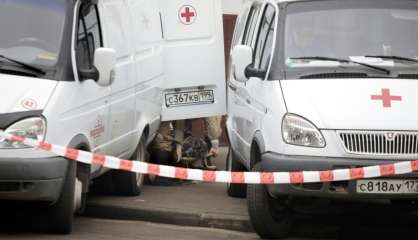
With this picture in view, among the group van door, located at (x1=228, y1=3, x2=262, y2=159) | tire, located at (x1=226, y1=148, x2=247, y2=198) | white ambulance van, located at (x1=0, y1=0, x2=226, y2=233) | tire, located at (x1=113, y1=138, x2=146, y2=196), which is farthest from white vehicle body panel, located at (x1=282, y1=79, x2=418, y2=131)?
tire, located at (x1=113, y1=138, x2=146, y2=196)

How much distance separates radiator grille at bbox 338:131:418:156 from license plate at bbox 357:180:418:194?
227 mm

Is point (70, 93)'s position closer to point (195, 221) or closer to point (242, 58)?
point (242, 58)

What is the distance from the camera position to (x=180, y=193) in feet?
34.1

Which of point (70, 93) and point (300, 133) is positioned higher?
point (70, 93)

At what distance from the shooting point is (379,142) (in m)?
7.10

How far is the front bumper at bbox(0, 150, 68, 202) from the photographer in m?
7.11

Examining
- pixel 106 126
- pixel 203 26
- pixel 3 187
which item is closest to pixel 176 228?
pixel 106 126

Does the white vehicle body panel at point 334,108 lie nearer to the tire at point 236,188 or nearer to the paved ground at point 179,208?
the paved ground at point 179,208

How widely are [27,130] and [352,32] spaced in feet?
10.1

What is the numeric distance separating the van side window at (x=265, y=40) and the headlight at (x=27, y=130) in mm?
2171

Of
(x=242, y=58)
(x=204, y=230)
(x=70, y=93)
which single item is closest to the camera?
(x=70, y=93)

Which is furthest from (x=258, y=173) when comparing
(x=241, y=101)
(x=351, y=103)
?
(x=241, y=101)

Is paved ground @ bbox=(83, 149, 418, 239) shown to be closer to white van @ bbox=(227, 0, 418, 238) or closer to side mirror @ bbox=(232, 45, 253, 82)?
white van @ bbox=(227, 0, 418, 238)

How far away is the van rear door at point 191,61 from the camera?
11734mm
